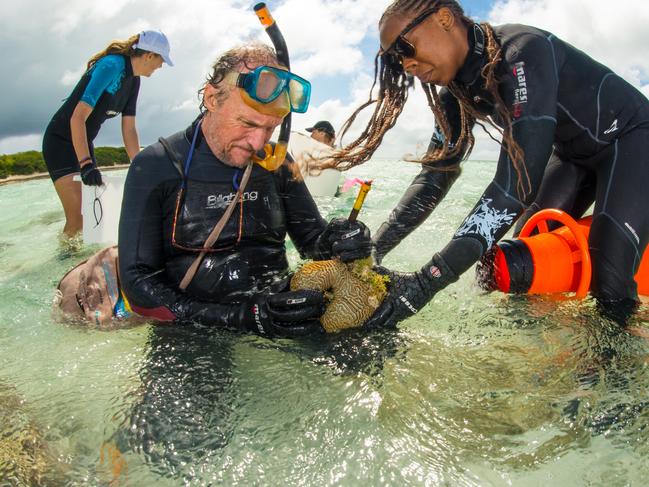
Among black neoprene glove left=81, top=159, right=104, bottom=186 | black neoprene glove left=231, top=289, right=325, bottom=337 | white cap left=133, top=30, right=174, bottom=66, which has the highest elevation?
white cap left=133, top=30, right=174, bottom=66

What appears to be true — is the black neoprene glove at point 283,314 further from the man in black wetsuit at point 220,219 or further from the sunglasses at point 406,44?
the sunglasses at point 406,44

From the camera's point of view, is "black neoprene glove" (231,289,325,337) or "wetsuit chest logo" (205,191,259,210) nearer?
"black neoprene glove" (231,289,325,337)

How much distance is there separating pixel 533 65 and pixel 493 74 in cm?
19

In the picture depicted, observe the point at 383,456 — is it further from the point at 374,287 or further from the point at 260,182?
the point at 260,182

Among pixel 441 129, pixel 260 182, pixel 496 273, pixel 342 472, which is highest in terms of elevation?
pixel 441 129

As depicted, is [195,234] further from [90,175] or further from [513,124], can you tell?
[90,175]

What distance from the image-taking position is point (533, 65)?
2.36 m

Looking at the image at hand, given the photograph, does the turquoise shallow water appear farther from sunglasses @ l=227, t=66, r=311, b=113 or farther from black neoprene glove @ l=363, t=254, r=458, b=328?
sunglasses @ l=227, t=66, r=311, b=113

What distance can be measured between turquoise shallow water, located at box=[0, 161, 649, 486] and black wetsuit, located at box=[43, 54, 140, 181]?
2419 mm

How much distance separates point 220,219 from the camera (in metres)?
2.45

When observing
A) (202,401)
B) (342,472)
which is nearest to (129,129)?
(202,401)

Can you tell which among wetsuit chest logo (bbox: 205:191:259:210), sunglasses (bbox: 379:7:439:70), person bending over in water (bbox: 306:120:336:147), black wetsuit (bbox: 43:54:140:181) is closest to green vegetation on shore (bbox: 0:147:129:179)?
person bending over in water (bbox: 306:120:336:147)

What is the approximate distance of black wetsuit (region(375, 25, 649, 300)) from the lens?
2.32 metres

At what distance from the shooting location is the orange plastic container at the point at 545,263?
259 centimetres
